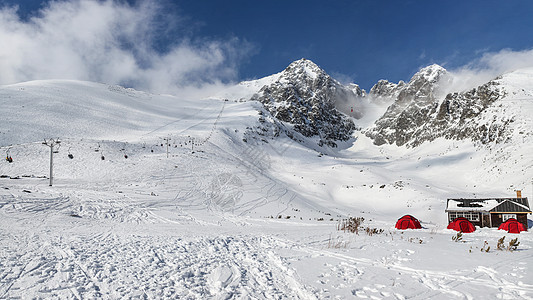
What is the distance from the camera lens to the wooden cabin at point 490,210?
29.9 meters

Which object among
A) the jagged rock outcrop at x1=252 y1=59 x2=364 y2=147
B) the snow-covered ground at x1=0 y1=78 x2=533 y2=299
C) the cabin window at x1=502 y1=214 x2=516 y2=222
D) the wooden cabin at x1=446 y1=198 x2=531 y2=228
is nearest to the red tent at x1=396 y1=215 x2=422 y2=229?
the snow-covered ground at x1=0 y1=78 x2=533 y2=299

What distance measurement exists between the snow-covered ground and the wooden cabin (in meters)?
3.04

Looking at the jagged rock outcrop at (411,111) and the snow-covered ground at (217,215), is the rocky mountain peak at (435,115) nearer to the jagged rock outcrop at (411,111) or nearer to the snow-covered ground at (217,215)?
the jagged rock outcrop at (411,111)

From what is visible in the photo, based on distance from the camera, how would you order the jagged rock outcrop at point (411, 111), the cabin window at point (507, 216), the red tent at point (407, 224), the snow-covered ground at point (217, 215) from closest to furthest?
1. the snow-covered ground at point (217, 215)
2. the red tent at point (407, 224)
3. the cabin window at point (507, 216)
4. the jagged rock outcrop at point (411, 111)

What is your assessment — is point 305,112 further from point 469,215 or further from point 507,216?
point 507,216

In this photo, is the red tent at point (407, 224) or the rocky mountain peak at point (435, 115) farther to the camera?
the rocky mountain peak at point (435, 115)

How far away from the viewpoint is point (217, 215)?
2342cm

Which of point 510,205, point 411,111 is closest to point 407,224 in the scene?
point 510,205

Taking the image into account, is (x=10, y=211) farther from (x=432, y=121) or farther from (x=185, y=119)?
(x=432, y=121)

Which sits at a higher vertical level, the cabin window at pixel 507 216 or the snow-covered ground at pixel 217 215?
the snow-covered ground at pixel 217 215

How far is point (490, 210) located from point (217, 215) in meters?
30.0

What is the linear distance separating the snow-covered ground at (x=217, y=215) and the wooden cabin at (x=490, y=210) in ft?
9.98

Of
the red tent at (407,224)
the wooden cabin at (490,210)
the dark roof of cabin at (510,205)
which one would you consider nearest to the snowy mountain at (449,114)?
the dark roof of cabin at (510,205)

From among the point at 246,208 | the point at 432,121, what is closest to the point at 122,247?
the point at 246,208
